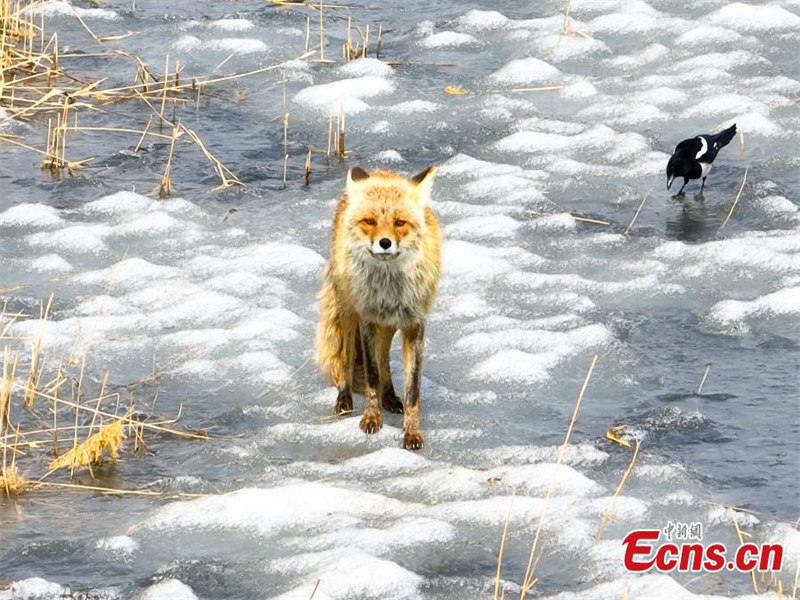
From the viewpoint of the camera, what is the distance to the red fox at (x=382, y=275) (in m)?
6.26

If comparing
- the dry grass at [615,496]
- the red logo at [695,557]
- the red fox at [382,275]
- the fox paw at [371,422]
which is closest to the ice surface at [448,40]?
the red fox at [382,275]

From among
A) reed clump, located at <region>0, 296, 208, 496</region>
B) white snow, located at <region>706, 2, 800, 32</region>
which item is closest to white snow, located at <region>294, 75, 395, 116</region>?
white snow, located at <region>706, 2, 800, 32</region>

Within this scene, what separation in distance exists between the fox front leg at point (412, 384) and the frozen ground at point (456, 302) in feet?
0.38

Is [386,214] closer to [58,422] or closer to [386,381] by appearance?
[386,381]

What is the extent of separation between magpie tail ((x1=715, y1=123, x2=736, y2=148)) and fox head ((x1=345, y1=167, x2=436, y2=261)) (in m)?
3.97

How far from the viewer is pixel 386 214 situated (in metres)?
6.23

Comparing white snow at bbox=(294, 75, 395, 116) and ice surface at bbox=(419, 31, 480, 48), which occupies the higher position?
ice surface at bbox=(419, 31, 480, 48)

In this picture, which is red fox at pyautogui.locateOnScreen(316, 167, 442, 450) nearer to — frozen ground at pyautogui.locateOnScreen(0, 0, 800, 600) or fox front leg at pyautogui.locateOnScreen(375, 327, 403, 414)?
fox front leg at pyautogui.locateOnScreen(375, 327, 403, 414)

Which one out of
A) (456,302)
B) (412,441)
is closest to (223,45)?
(456,302)

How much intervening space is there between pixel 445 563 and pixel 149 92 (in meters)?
6.93

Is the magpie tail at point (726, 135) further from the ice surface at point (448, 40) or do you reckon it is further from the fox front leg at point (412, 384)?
the fox front leg at point (412, 384)

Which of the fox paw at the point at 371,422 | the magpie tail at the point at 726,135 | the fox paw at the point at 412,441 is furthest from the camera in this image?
the magpie tail at the point at 726,135

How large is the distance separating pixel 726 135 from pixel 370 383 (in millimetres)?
4470

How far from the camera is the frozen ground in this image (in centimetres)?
548
